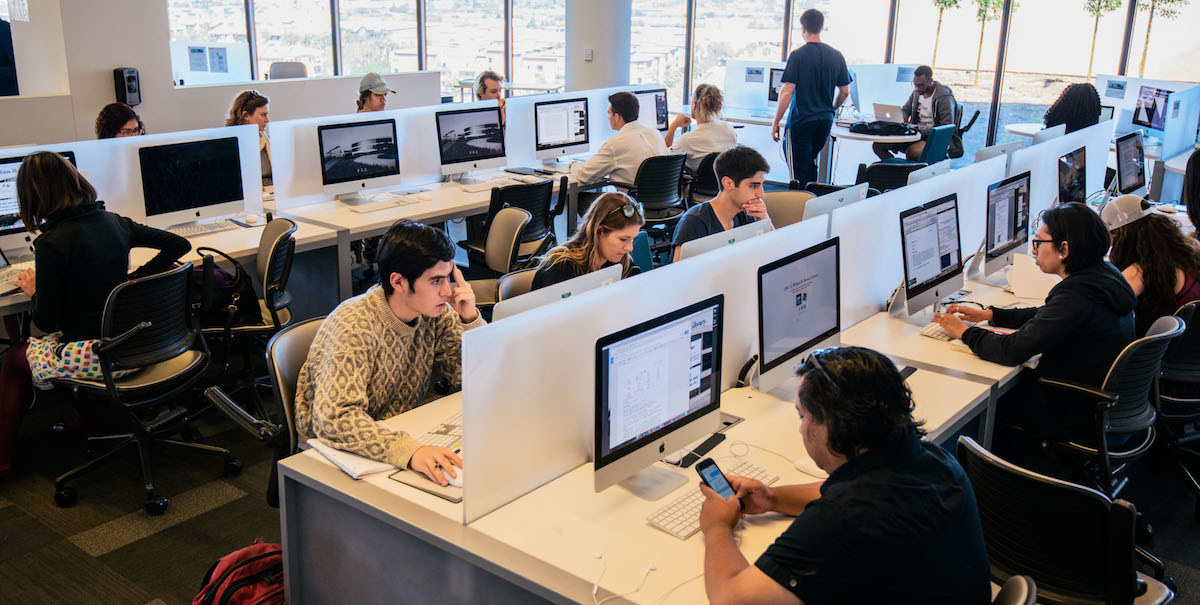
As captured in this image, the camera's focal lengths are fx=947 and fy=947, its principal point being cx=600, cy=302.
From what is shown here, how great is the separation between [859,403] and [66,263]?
289cm

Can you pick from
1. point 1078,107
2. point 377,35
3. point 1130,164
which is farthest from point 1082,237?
point 377,35

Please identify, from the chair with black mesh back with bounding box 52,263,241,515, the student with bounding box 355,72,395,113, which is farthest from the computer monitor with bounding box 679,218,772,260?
the student with bounding box 355,72,395,113

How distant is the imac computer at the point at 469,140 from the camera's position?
5898 millimetres

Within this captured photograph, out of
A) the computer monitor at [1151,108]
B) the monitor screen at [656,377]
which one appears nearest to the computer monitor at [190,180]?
the monitor screen at [656,377]

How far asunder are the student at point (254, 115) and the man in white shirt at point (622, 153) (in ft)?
6.44

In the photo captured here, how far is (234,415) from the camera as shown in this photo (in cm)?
257

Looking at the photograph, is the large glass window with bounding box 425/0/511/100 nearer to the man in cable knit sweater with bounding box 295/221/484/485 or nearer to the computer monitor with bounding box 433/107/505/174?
the computer monitor with bounding box 433/107/505/174

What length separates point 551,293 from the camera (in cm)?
221

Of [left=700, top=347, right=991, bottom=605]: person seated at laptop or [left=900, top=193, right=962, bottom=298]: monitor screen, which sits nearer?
[left=700, top=347, right=991, bottom=605]: person seated at laptop

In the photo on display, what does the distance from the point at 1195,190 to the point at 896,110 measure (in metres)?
4.52

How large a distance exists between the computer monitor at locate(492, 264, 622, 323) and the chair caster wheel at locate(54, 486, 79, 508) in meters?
2.13

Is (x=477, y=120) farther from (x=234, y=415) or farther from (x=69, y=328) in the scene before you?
(x=234, y=415)

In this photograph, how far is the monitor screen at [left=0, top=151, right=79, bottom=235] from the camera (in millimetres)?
3998

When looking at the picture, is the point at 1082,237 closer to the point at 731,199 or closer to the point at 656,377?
the point at 731,199
